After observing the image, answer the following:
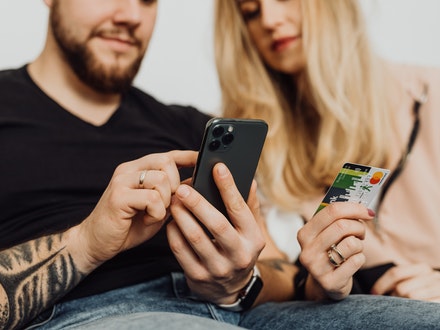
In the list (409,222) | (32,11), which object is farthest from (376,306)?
(32,11)

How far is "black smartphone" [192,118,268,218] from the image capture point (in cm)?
86

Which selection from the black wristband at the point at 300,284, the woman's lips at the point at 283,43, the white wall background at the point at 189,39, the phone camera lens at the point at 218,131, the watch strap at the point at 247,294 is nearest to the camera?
the phone camera lens at the point at 218,131

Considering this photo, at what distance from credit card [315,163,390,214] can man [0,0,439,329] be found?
0.08 feet

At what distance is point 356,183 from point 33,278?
1.80ft

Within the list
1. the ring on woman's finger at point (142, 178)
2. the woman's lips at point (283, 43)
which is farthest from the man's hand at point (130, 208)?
the woman's lips at point (283, 43)

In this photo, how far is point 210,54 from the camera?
1.83 m

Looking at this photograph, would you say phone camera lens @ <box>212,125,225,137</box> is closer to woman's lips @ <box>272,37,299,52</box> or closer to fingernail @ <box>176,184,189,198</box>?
fingernail @ <box>176,184,189,198</box>

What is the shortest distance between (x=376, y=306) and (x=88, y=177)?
609 mm

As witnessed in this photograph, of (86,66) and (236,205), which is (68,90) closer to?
(86,66)

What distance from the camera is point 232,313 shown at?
3.58 feet

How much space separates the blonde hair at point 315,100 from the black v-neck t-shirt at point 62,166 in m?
0.37

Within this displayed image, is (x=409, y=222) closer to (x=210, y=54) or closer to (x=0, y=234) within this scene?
(x=210, y=54)

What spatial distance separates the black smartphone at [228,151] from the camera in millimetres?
864

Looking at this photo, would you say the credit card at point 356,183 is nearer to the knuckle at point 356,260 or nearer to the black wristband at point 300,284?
the knuckle at point 356,260
